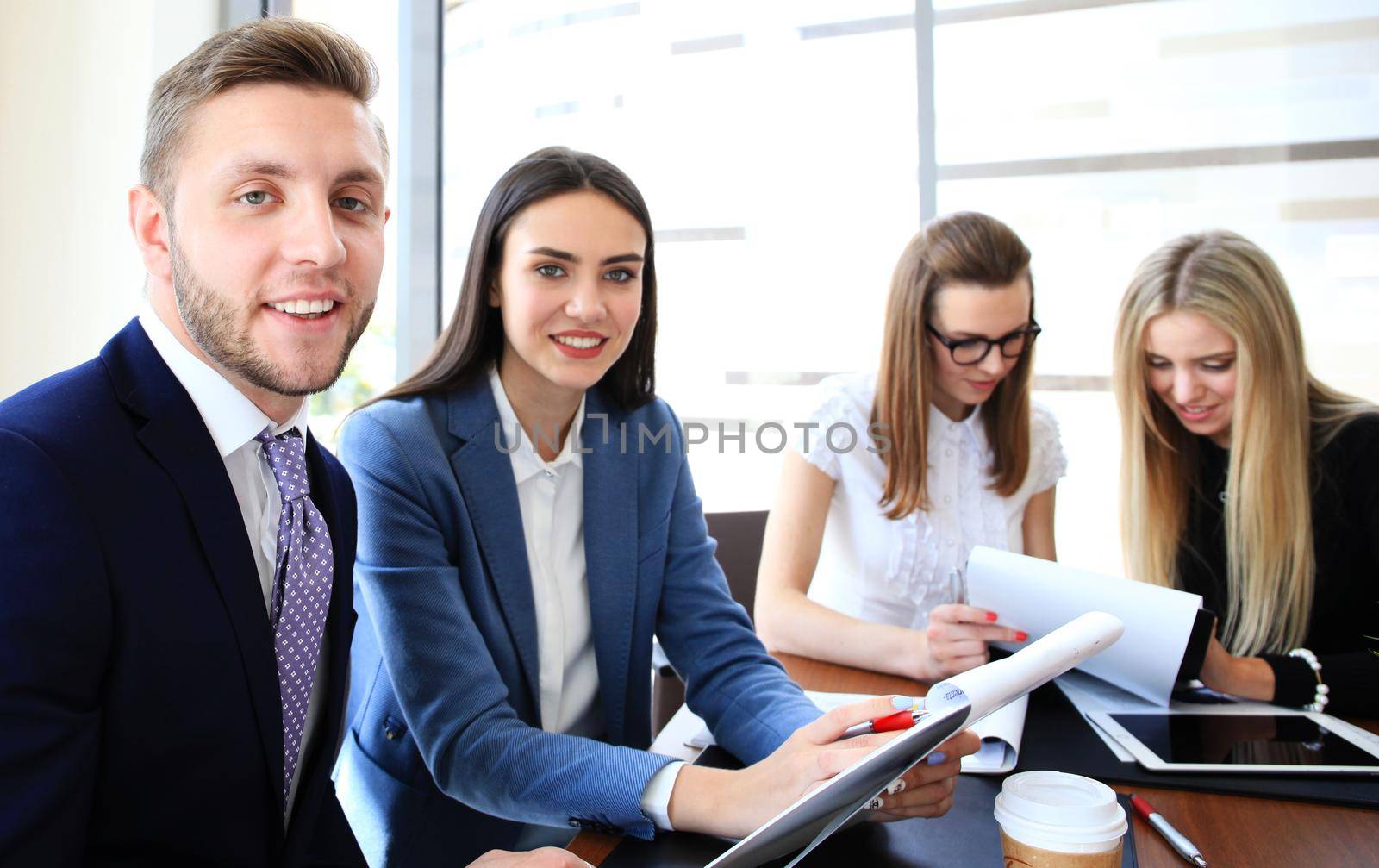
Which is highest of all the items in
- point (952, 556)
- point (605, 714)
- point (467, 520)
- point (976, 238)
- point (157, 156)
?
point (976, 238)

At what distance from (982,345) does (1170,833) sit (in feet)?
4.10

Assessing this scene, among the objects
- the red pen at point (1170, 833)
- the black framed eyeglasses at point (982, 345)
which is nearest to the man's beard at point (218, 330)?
the red pen at point (1170, 833)

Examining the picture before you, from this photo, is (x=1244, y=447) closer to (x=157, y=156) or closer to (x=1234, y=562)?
(x=1234, y=562)

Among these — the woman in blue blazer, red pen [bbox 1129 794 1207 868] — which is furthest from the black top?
the woman in blue blazer

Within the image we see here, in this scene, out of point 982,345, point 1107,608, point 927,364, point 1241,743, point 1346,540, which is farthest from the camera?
point 927,364

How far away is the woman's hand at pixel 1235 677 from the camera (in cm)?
141

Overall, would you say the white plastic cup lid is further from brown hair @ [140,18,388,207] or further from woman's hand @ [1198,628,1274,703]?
brown hair @ [140,18,388,207]

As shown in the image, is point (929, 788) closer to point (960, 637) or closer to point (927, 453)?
point (960, 637)

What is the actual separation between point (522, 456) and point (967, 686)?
37.9 inches

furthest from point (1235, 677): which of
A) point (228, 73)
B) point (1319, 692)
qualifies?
point (228, 73)

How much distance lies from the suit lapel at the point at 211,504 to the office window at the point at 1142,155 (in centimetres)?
309

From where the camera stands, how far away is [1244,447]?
184 centimetres

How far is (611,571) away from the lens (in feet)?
5.09

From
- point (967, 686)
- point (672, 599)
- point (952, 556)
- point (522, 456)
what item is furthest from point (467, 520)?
point (952, 556)
